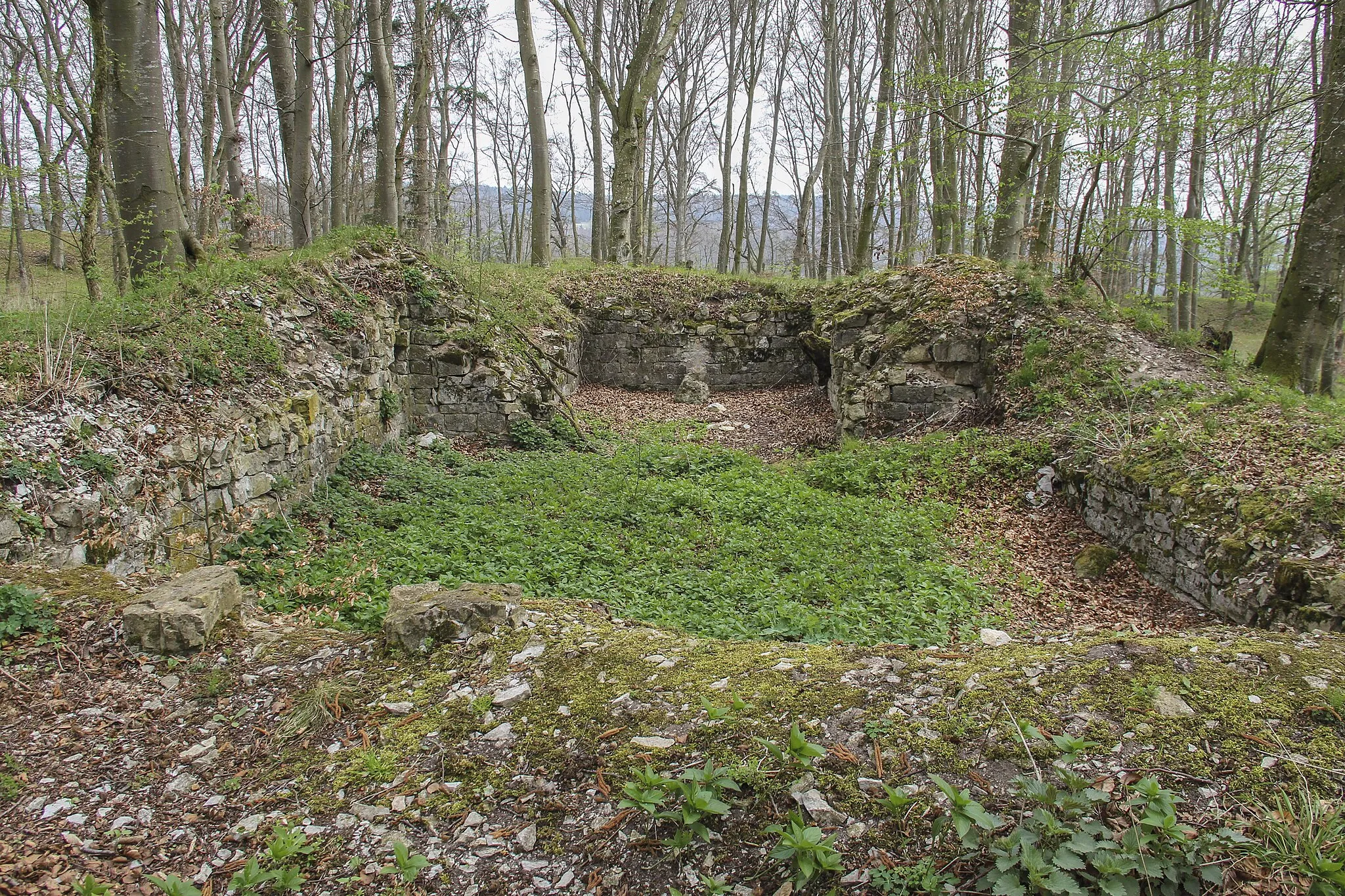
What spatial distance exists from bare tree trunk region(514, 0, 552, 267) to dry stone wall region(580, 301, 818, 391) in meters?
2.44

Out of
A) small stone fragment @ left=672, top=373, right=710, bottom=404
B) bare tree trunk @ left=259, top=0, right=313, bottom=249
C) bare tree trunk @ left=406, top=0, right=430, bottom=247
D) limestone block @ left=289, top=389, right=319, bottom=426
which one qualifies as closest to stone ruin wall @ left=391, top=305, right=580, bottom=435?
limestone block @ left=289, top=389, right=319, bottom=426

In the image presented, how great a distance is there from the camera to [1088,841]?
1.65 m

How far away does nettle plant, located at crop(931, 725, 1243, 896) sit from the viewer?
1.59 m

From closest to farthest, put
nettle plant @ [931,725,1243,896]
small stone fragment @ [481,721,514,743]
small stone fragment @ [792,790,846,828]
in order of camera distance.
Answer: nettle plant @ [931,725,1243,896] < small stone fragment @ [792,790,846,828] < small stone fragment @ [481,721,514,743]

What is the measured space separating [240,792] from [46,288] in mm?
21095

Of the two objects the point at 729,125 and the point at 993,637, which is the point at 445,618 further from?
the point at 729,125

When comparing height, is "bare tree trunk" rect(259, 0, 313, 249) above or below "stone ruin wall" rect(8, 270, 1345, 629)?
above

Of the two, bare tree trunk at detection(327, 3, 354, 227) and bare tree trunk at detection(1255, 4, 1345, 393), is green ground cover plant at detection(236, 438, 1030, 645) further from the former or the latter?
bare tree trunk at detection(327, 3, 354, 227)

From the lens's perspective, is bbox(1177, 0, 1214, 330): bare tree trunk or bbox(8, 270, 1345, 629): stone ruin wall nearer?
bbox(8, 270, 1345, 629): stone ruin wall

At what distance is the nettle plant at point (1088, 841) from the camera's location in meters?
1.59

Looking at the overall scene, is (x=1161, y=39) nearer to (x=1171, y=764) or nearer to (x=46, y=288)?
(x=1171, y=764)

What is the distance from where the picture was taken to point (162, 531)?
14.4 ft

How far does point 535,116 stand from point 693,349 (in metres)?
5.83

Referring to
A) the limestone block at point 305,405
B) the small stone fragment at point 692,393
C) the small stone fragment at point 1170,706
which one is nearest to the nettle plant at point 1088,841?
the small stone fragment at point 1170,706
